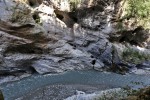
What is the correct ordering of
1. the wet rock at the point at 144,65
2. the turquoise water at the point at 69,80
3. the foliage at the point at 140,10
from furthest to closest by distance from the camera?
the foliage at the point at 140,10
the wet rock at the point at 144,65
the turquoise water at the point at 69,80

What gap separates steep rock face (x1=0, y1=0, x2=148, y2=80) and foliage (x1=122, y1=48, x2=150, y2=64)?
544 mm

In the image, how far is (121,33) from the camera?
22750mm

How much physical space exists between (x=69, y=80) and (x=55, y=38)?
4204 mm

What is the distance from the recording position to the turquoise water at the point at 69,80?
14.2 m

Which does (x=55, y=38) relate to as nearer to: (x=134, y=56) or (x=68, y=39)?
(x=68, y=39)

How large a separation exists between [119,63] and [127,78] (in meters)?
2.32

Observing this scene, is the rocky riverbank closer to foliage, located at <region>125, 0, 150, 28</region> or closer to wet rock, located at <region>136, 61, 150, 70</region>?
wet rock, located at <region>136, 61, 150, 70</region>

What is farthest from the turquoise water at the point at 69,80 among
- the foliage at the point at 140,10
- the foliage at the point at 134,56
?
the foliage at the point at 140,10

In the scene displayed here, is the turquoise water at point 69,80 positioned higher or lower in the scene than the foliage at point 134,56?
lower

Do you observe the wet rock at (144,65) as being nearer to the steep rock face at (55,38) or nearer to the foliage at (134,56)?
the foliage at (134,56)

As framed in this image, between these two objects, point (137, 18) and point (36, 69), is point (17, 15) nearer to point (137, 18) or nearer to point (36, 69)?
point (36, 69)

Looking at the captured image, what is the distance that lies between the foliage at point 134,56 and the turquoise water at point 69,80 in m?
1.97

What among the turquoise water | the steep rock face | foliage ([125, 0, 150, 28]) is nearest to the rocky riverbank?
the steep rock face

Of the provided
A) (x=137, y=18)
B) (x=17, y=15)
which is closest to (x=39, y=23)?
(x=17, y=15)
